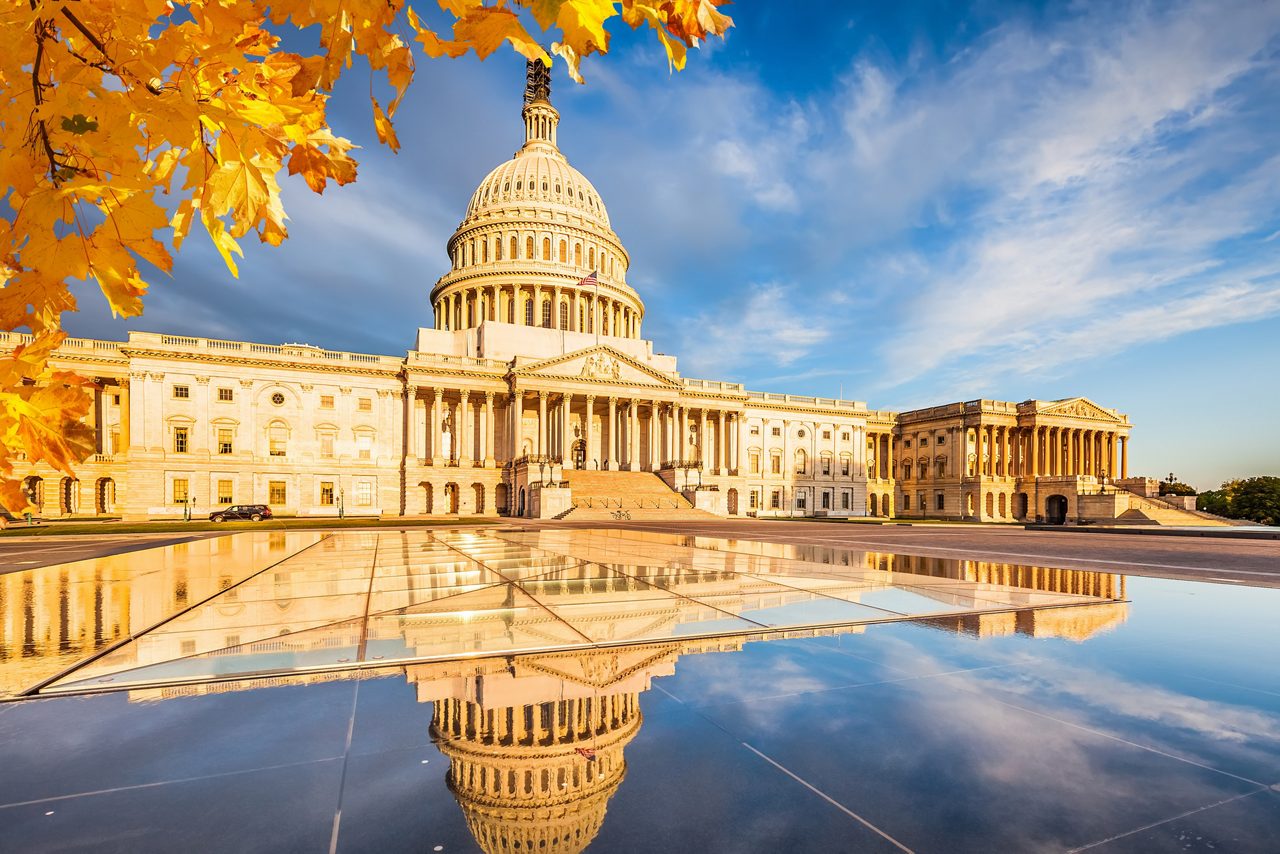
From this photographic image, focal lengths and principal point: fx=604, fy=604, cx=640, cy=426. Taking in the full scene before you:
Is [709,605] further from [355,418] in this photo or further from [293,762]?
[355,418]

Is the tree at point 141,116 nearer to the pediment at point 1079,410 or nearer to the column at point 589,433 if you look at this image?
the column at point 589,433

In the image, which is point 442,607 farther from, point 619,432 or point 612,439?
point 619,432

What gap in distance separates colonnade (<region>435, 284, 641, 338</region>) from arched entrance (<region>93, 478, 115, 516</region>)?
3962cm

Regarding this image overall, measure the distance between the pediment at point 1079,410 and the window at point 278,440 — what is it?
9300 cm

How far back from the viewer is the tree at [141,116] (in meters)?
1.67

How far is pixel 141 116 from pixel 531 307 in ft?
263

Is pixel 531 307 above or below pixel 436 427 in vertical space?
above

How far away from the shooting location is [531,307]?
3132 inches

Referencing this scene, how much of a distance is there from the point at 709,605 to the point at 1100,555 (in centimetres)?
1433

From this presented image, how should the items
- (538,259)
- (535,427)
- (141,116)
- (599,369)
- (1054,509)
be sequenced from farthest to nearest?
(1054,509) < (538,259) < (535,427) < (599,369) < (141,116)

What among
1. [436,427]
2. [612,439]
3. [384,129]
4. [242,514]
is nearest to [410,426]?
[436,427]

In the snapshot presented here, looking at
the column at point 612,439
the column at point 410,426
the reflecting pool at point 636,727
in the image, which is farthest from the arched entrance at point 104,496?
the reflecting pool at point 636,727

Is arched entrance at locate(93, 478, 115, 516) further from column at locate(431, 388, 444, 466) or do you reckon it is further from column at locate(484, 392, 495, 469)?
column at locate(484, 392, 495, 469)

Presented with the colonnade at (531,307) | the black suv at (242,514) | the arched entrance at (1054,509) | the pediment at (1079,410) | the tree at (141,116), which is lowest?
the arched entrance at (1054,509)
